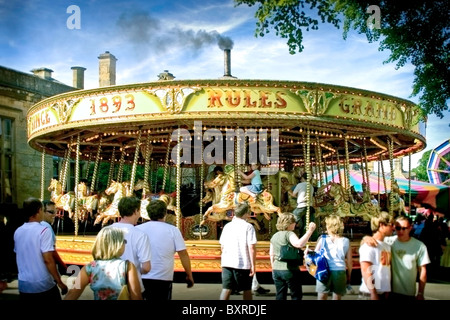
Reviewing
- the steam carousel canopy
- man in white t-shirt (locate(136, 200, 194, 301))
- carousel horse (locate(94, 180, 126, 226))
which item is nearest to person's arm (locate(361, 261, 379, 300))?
man in white t-shirt (locate(136, 200, 194, 301))

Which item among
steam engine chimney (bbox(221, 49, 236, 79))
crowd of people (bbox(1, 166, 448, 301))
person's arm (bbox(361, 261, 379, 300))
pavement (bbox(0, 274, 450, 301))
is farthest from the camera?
steam engine chimney (bbox(221, 49, 236, 79))

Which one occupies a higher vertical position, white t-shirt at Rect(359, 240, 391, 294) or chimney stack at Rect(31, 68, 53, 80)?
chimney stack at Rect(31, 68, 53, 80)

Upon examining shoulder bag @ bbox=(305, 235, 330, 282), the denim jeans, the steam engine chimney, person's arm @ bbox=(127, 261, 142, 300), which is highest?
the steam engine chimney

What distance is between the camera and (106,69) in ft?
90.0

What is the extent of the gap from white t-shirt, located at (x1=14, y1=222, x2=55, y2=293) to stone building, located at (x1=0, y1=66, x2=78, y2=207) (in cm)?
1742

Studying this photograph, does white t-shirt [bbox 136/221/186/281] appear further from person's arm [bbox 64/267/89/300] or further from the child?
the child

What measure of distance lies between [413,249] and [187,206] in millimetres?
11910

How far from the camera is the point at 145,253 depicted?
180 inches

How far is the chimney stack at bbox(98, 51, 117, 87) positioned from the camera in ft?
88.2

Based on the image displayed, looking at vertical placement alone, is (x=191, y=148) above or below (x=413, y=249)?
above

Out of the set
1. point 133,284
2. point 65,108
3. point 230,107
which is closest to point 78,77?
point 65,108
